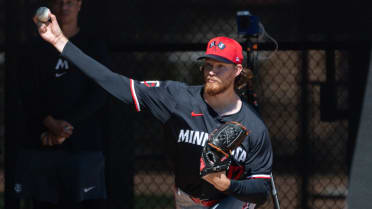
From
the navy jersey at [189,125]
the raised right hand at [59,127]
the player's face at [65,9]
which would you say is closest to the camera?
the navy jersey at [189,125]

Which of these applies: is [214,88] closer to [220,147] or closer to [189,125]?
[189,125]

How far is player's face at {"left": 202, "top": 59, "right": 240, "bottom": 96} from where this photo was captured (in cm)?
329

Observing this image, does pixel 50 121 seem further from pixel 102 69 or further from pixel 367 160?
pixel 367 160

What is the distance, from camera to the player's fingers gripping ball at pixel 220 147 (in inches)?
115

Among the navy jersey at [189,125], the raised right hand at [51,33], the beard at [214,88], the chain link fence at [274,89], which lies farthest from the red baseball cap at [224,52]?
the chain link fence at [274,89]

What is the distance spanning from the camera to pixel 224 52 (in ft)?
11.0

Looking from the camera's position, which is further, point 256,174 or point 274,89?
point 274,89

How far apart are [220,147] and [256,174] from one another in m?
0.41

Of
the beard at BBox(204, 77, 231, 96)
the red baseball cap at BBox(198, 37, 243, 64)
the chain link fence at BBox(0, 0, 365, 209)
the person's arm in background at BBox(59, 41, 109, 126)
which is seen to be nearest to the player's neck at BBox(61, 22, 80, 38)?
the person's arm in background at BBox(59, 41, 109, 126)

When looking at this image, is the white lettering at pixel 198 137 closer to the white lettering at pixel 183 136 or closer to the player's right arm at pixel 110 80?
the white lettering at pixel 183 136

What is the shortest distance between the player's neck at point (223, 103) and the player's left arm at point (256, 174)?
22cm

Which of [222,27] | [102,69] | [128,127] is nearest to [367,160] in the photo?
[222,27]

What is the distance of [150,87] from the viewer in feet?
11.2

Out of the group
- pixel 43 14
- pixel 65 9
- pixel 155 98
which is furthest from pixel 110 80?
pixel 65 9
